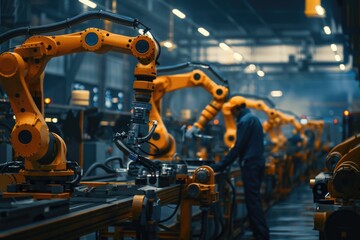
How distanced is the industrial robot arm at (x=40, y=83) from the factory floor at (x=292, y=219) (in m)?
5.16

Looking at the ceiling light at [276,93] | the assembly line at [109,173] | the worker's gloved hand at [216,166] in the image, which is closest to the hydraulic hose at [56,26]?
the assembly line at [109,173]

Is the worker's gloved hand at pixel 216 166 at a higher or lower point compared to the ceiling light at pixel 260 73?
lower

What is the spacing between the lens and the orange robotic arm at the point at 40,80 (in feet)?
17.3

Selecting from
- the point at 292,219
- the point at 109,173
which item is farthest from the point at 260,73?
the point at 109,173

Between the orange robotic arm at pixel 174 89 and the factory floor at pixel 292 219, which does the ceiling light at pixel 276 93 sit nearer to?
the factory floor at pixel 292 219

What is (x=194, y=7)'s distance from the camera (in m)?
21.5

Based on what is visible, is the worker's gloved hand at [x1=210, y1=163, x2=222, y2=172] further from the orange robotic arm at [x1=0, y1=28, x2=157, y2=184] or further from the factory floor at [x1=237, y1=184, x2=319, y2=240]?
the orange robotic arm at [x1=0, y1=28, x2=157, y2=184]

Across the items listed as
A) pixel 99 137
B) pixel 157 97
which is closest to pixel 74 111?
pixel 99 137

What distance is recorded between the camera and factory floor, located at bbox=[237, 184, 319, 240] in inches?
432

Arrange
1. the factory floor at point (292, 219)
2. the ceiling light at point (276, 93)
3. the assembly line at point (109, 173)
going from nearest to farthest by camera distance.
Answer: the assembly line at point (109, 173), the factory floor at point (292, 219), the ceiling light at point (276, 93)

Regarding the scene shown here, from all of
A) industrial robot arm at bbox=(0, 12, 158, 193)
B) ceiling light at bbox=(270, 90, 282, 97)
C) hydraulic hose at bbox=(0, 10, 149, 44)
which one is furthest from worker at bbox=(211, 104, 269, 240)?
ceiling light at bbox=(270, 90, 282, 97)

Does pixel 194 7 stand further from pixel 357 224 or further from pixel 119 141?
pixel 357 224

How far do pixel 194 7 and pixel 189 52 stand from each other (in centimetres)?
556

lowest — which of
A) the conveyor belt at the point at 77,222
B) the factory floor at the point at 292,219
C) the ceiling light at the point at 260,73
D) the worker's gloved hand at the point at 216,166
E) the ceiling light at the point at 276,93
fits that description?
the factory floor at the point at 292,219
